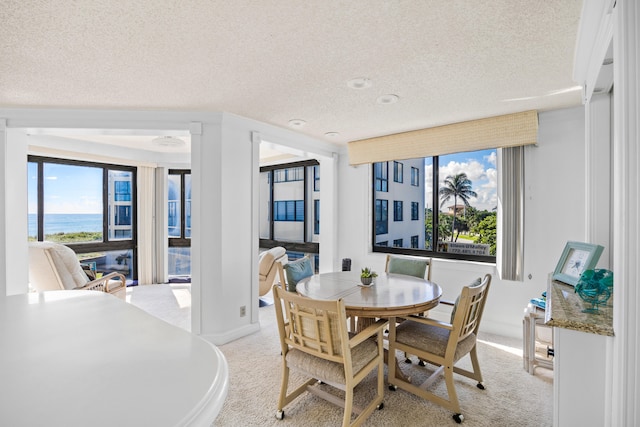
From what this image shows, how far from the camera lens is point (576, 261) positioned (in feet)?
6.66

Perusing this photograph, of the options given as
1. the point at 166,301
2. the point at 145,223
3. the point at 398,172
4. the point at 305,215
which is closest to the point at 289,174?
the point at 305,215

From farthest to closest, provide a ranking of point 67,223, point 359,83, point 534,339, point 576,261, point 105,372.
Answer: point 67,223 → point 534,339 → point 359,83 → point 576,261 → point 105,372

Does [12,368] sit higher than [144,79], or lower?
lower

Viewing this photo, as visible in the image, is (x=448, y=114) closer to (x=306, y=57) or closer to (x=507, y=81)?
(x=507, y=81)

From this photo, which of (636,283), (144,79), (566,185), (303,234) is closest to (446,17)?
(636,283)

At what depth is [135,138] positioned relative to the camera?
4.99 m

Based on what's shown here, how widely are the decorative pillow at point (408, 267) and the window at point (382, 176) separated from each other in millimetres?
1487

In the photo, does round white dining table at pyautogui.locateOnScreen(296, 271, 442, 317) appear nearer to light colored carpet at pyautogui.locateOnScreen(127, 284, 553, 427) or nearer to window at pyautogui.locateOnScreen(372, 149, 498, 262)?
light colored carpet at pyautogui.locateOnScreen(127, 284, 553, 427)

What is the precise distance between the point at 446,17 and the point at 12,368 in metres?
2.21

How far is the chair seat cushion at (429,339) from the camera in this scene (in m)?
2.21

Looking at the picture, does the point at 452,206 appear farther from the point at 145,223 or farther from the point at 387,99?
the point at 145,223

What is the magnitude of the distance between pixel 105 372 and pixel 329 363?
148 centimetres

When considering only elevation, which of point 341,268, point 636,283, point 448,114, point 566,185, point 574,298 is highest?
point 448,114

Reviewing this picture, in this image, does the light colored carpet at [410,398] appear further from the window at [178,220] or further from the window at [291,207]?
the window at [178,220]
